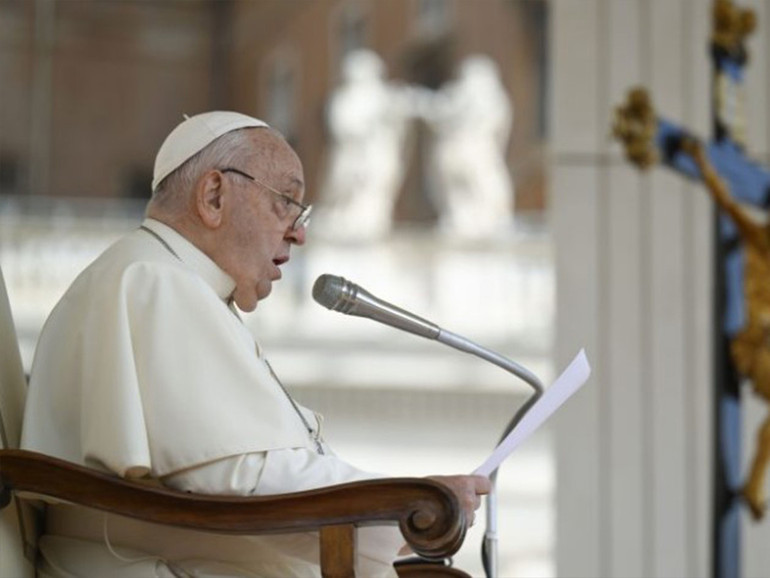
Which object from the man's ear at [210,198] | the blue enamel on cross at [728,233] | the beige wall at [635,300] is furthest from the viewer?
the beige wall at [635,300]

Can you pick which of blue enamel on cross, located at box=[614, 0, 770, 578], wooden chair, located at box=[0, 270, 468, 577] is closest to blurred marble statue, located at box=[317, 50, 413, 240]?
blue enamel on cross, located at box=[614, 0, 770, 578]

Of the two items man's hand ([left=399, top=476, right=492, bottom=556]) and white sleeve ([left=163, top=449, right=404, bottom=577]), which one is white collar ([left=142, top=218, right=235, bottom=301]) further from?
man's hand ([left=399, top=476, right=492, bottom=556])

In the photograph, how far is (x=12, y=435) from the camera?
2.16 m

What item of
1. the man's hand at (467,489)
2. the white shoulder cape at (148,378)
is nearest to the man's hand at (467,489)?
the man's hand at (467,489)

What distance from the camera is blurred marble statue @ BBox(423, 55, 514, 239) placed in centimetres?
1394

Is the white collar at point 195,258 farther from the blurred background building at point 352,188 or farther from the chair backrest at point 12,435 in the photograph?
the blurred background building at point 352,188

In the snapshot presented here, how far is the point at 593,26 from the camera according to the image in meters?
5.91

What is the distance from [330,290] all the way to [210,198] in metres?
0.23

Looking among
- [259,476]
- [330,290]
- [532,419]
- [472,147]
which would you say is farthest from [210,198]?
[472,147]

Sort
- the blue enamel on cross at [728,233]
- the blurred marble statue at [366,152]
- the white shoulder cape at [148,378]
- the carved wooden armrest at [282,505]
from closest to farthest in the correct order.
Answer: the carved wooden armrest at [282,505] → the white shoulder cape at [148,378] → the blue enamel on cross at [728,233] → the blurred marble statue at [366,152]

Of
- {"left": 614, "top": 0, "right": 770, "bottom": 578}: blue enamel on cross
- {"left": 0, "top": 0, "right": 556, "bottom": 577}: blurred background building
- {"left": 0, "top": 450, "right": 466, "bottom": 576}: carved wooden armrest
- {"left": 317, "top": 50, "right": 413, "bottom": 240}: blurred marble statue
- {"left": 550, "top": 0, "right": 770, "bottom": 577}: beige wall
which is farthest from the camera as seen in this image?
{"left": 317, "top": 50, "right": 413, "bottom": 240}: blurred marble statue

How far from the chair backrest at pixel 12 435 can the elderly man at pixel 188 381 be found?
0.04 meters

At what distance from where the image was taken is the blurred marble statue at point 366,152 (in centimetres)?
1393

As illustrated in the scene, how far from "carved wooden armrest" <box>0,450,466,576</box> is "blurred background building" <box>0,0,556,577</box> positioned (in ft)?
26.2
